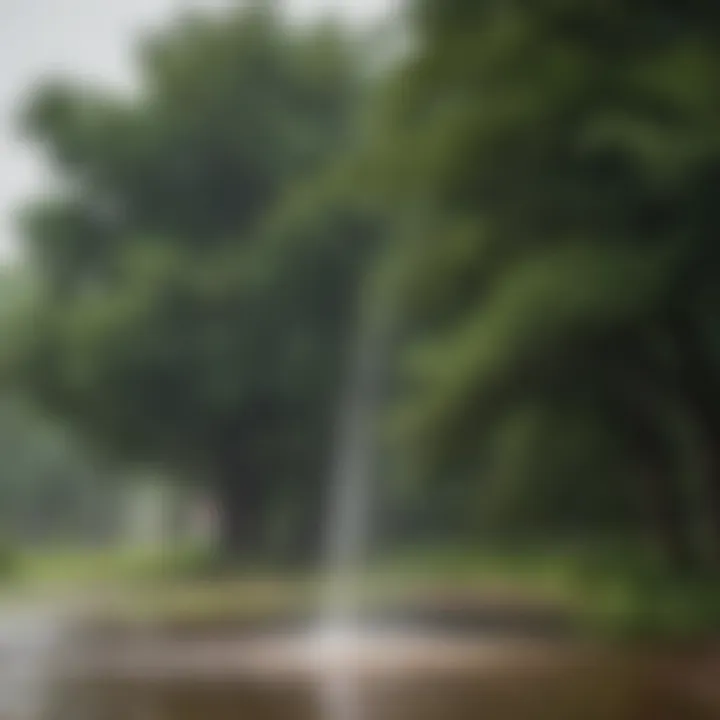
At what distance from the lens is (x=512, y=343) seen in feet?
4.45

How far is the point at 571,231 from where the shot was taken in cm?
137

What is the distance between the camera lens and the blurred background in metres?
1.30

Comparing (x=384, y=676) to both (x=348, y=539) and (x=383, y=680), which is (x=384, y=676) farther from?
(x=348, y=539)

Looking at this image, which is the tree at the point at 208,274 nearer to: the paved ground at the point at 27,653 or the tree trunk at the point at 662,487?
the paved ground at the point at 27,653

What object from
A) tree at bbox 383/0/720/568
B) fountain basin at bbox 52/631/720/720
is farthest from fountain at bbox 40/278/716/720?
tree at bbox 383/0/720/568

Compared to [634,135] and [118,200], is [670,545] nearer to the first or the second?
[634,135]

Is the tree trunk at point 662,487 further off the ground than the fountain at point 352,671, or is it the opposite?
the tree trunk at point 662,487

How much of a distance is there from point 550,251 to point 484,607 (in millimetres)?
403

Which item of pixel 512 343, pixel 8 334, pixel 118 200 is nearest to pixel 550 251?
pixel 512 343

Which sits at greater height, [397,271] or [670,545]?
[397,271]

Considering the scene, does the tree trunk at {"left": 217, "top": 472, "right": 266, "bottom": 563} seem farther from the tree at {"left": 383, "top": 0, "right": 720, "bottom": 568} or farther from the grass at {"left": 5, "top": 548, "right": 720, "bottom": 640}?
the tree at {"left": 383, "top": 0, "right": 720, "bottom": 568}

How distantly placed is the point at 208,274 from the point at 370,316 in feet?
0.61

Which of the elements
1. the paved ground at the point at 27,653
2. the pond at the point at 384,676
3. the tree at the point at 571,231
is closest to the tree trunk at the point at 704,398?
the tree at the point at 571,231

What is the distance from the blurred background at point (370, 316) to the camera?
1296mm
